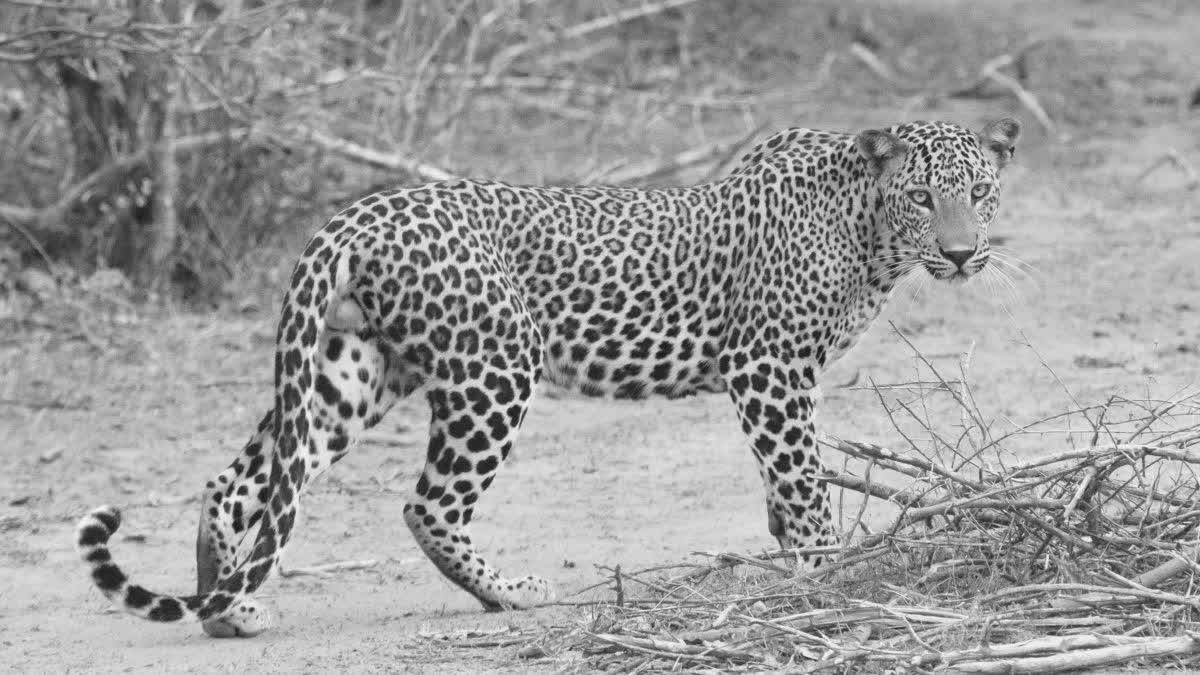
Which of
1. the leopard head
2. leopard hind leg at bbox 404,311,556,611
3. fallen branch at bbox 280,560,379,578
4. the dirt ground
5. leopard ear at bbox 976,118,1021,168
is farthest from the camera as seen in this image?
fallen branch at bbox 280,560,379,578

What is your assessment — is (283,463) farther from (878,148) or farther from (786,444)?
(878,148)

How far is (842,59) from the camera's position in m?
18.2

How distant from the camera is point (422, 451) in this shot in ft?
33.4

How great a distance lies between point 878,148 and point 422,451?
133 inches

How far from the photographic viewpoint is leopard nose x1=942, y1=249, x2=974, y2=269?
24.8 ft

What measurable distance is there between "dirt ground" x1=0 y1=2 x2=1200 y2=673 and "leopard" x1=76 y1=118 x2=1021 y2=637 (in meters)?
0.47

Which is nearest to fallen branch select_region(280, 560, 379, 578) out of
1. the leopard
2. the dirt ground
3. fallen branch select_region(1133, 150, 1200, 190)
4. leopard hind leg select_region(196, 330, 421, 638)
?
the dirt ground

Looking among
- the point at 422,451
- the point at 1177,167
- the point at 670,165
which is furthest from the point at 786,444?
the point at 1177,167

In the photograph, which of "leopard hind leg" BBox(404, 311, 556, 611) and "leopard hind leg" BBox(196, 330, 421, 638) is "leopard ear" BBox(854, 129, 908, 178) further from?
"leopard hind leg" BBox(196, 330, 421, 638)

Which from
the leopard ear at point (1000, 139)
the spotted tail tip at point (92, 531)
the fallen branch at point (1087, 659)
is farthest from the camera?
the leopard ear at point (1000, 139)

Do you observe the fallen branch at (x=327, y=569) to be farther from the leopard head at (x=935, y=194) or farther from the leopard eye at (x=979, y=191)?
the leopard eye at (x=979, y=191)

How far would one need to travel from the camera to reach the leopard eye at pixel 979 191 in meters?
7.73

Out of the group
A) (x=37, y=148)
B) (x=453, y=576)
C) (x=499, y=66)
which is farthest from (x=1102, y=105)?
(x=453, y=576)

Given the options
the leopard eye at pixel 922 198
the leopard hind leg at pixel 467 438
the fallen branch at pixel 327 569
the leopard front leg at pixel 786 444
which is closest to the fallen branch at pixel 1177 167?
the leopard eye at pixel 922 198
